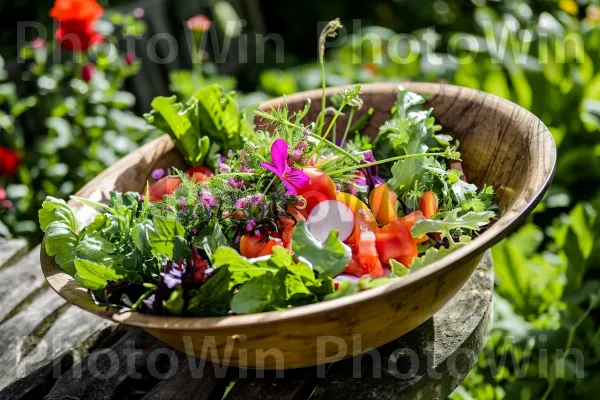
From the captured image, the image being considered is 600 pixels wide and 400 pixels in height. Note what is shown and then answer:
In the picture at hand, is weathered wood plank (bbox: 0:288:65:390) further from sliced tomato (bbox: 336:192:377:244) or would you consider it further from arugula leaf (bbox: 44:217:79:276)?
sliced tomato (bbox: 336:192:377:244)

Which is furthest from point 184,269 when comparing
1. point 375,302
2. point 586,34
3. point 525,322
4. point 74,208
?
point 586,34

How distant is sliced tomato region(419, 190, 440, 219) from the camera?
1.13m

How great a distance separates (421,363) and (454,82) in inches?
→ 64.3

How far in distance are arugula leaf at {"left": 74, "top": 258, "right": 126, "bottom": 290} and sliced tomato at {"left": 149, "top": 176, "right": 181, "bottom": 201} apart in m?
0.26

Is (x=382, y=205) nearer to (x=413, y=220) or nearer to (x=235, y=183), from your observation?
(x=413, y=220)

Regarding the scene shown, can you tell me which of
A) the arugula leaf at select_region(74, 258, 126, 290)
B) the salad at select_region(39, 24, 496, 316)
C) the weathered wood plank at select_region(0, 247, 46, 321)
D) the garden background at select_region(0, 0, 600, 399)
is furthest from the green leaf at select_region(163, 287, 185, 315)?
the garden background at select_region(0, 0, 600, 399)

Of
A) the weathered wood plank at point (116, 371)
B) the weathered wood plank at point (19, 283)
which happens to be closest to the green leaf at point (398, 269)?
the weathered wood plank at point (116, 371)

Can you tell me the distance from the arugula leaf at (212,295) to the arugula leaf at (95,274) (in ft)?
0.46

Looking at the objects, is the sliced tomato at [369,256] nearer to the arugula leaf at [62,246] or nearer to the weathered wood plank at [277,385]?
the weathered wood plank at [277,385]

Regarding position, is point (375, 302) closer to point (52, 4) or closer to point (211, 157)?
point (211, 157)

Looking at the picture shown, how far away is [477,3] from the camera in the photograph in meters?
3.60

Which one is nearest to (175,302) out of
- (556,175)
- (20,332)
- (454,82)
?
(20,332)

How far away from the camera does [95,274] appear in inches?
40.6

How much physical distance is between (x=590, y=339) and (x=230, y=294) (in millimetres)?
1196
